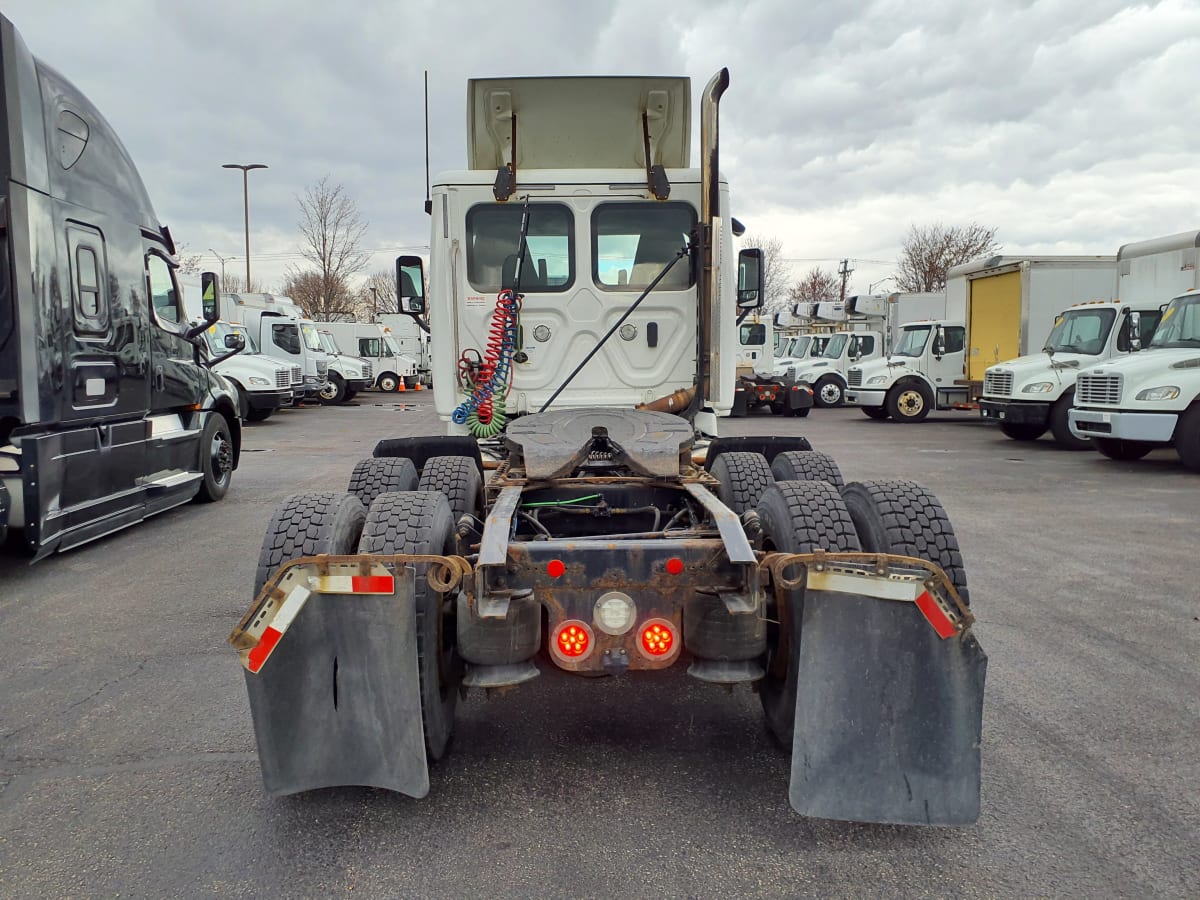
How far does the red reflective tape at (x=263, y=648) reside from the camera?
8.54ft

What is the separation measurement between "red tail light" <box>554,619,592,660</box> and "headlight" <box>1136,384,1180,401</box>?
35.2 ft

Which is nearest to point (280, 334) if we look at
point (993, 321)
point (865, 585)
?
point (993, 321)

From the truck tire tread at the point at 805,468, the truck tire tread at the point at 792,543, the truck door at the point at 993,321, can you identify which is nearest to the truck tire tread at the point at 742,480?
the truck tire tread at the point at 805,468

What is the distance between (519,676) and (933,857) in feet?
4.49

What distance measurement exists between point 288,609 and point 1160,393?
11.5m

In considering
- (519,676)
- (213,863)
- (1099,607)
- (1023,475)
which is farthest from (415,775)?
(1023,475)

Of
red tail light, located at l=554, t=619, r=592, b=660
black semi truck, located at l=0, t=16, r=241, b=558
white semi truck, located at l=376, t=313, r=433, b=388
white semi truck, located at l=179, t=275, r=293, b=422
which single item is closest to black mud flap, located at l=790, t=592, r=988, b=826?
red tail light, located at l=554, t=619, r=592, b=660

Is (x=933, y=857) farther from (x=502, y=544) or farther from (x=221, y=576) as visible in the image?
(x=221, y=576)

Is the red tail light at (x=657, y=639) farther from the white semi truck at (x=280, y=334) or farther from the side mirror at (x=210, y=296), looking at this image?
the white semi truck at (x=280, y=334)

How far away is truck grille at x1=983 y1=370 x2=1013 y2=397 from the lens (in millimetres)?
14648

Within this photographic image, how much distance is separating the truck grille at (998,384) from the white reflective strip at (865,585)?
1352cm

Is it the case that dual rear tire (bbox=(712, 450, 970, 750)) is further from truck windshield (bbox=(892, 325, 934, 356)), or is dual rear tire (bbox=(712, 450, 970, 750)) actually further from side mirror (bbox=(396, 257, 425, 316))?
truck windshield (bbox=(892, 325, 934, 356))

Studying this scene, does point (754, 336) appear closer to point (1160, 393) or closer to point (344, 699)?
point (1160, 393)

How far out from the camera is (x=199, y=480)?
→ 843cm
